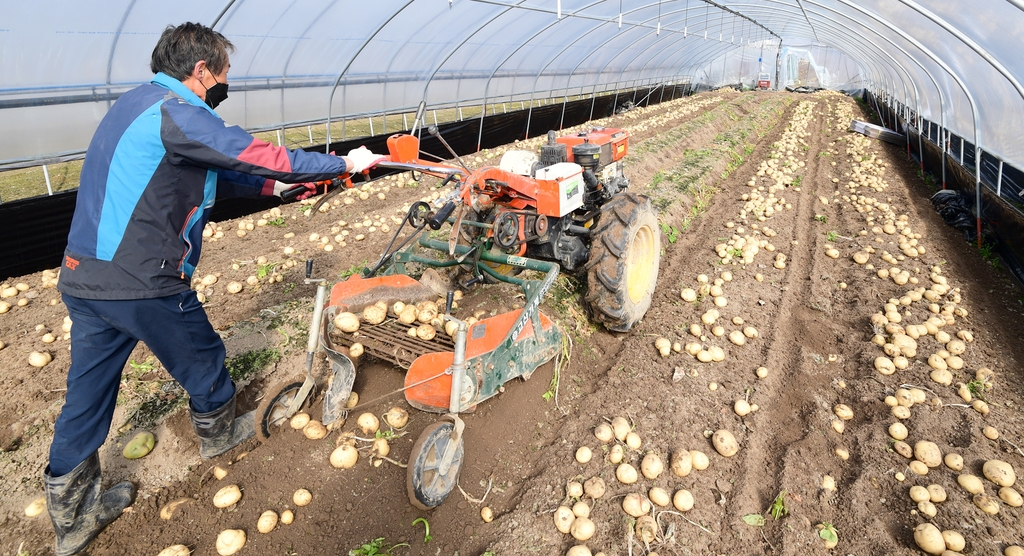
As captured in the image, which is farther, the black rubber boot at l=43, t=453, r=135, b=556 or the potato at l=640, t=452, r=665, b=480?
the potato at l=640, t=452, r=665, b=480

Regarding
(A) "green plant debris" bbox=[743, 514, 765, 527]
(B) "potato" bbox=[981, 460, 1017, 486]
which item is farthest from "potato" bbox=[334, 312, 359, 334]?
(B) "potato" bbox=[981, 460, 1017, 486]

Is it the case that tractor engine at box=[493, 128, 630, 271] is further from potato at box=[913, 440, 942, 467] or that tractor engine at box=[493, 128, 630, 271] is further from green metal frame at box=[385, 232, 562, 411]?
potato at box=[913, 440, 942, 467]

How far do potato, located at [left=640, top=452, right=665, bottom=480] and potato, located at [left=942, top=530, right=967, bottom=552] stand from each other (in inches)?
56.8

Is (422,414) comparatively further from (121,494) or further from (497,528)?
(121,494)

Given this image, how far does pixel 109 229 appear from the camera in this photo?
263cm

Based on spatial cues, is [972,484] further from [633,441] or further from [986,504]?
[633,441]

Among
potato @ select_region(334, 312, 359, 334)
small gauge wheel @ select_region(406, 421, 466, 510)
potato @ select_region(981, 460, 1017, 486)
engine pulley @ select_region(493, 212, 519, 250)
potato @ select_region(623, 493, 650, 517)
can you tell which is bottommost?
potato @ select_region(623, 493, 650, 517)

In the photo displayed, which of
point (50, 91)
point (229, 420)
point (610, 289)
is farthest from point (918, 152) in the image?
point (50, 91)

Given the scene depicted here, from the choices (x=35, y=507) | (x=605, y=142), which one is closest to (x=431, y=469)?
(x=35, y=507)

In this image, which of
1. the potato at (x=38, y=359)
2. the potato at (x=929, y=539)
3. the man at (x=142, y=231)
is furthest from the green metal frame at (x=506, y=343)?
the potato at (x=38, y=359)

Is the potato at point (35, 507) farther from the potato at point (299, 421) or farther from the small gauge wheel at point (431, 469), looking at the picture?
the small gauge wheel at point (431, 469)

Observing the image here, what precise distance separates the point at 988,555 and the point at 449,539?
2.78 m

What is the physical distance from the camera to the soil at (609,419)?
115 inches

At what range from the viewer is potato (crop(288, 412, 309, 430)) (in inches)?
134
